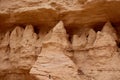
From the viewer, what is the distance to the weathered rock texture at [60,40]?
5.81 feet

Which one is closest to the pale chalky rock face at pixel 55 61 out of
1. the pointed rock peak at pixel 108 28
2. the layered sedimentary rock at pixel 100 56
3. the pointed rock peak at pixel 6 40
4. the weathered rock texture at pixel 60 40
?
the weathered rock texture at pixel 60 40

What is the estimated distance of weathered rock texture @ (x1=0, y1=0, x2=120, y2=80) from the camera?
1.77 m

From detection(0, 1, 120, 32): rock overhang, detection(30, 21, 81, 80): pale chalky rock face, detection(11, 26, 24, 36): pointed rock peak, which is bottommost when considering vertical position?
detection(30, 21, 81, 80): pale chalky rock face

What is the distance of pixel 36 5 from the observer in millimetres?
2004

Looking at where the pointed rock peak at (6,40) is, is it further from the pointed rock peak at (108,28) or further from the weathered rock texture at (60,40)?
the pointed rock peak at (108,28)

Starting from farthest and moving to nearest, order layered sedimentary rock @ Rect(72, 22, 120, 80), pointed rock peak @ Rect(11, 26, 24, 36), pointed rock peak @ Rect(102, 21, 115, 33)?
1. pointed rock peak @ Rect(11, 26, 24, 36)
2. pointed rock peak @ Rect(102, 21, 115, 33)
3. layered sedimentary rock @ Rect(72, 22, 120, 80)

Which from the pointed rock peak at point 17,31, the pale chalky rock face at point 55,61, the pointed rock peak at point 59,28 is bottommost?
the pale chalky rock face at point 55,61

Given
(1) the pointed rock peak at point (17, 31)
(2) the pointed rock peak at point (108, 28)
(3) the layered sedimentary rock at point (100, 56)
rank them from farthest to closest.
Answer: (1) the pointed rock peak at point (17, 31)
(2) the pointed rock peak at point (108, 28)
(3) the layered sedimentary rock at point (100, 56)

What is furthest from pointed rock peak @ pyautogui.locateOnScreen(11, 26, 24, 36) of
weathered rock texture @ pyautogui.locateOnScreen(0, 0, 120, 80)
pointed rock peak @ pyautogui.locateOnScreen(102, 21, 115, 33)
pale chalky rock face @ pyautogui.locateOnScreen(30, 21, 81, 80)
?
pointed rock peak @ pyautogui.locateOnScreen(102, 21, 115, 33)

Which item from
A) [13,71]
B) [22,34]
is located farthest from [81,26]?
[13,71]

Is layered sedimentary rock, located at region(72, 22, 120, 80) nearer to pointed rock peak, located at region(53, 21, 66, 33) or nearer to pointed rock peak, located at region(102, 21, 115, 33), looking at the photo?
pointed rock peak, located at region(102, 21, 115, 33)

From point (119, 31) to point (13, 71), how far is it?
3.16 ft

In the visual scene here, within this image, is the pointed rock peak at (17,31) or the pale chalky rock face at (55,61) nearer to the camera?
the pale chalky rock face at (55,61)

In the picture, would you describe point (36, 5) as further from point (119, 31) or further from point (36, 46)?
point (119, 31)
